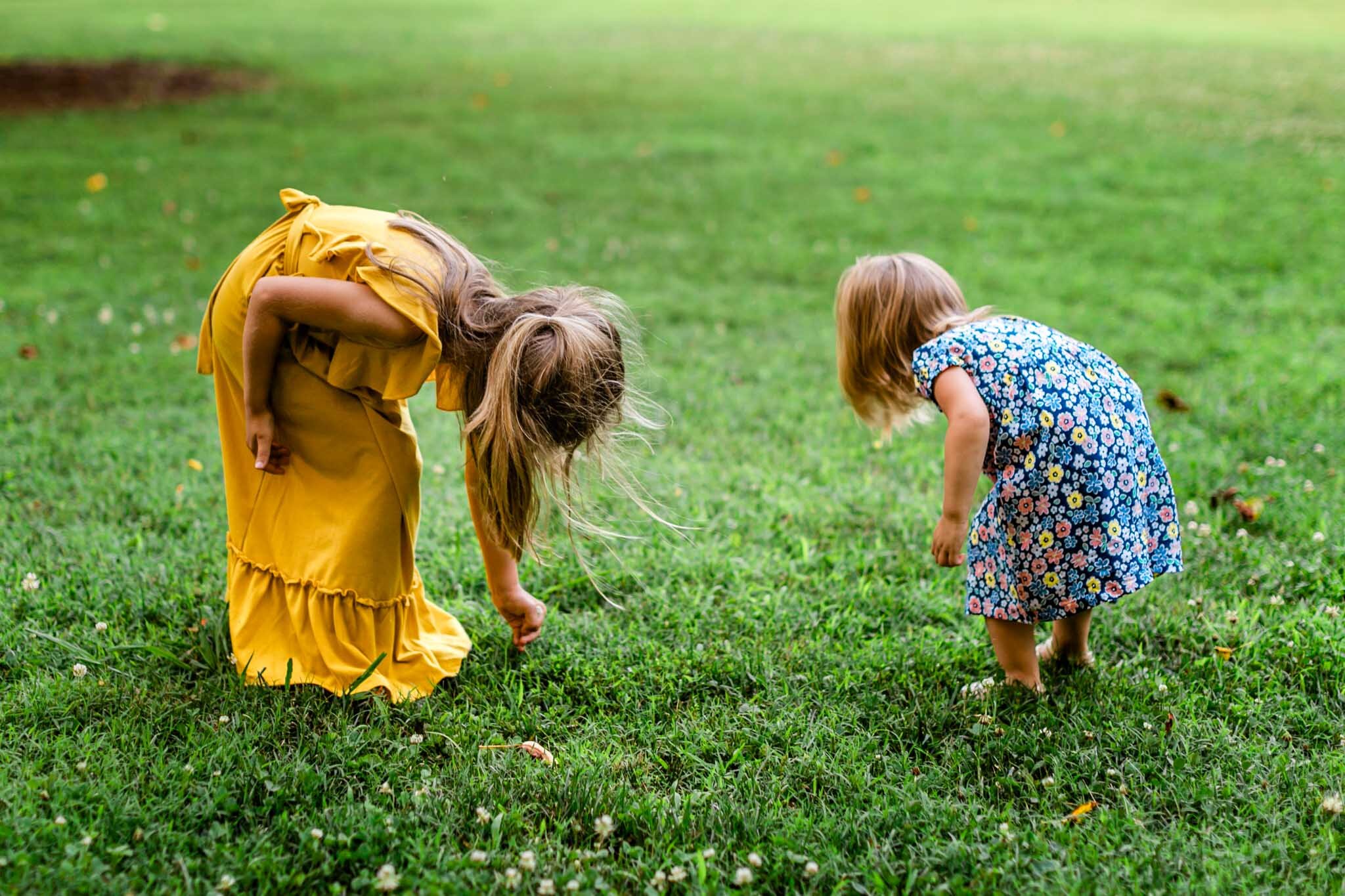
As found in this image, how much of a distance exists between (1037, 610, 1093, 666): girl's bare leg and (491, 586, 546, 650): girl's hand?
4.72 feet

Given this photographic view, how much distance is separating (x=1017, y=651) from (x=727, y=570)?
101 centimetres

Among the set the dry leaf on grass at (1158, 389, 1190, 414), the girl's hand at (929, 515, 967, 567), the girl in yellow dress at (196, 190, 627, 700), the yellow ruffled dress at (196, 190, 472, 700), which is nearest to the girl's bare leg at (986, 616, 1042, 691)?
the girl's hand at (929, 515, 967, 567)

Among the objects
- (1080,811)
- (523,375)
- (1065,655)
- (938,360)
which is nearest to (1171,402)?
(1065,655)

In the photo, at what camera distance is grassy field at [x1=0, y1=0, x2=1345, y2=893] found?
2.29 meters

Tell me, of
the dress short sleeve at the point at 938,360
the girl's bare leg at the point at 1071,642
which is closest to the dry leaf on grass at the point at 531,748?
the dress short sleeve at the point at 938,360

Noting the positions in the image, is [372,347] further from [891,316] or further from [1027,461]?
[1027,461]

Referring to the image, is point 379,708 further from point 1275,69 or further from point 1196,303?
point 1275,69

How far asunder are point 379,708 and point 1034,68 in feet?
40.0

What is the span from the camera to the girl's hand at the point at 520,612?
2.91 meters

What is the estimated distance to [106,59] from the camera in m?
12.5

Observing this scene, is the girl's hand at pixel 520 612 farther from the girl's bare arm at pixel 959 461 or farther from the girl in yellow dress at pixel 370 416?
the girl's bare arm at pixel 959 461

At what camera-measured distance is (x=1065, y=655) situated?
298cm

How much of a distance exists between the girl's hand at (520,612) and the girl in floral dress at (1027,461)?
3.74 ft

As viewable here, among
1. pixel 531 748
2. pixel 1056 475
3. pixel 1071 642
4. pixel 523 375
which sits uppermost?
pixel 523 375
